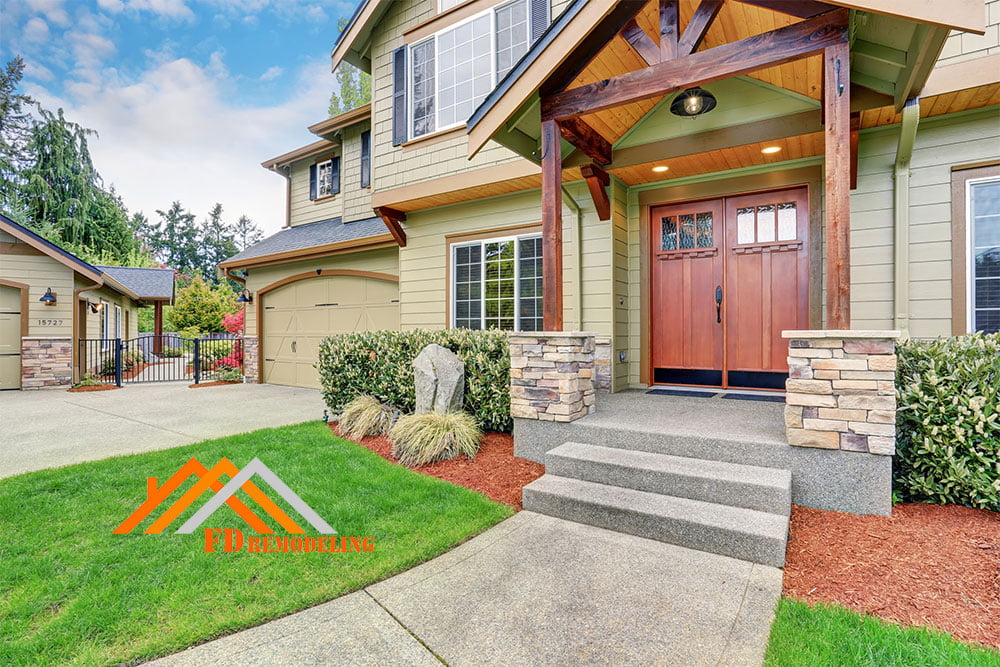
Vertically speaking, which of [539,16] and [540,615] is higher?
[539,16]

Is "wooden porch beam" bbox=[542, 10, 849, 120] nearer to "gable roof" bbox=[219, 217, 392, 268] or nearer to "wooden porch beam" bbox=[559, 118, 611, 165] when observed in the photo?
"wooden porch beam" bbox=[559, 118, 611, 165]

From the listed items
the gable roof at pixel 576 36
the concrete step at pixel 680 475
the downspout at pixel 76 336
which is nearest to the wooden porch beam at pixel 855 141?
the gable roof at pixel 576 36

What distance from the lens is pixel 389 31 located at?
7.45m

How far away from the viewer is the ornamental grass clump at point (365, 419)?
527 cm

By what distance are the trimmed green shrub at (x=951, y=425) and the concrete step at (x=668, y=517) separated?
1.09 meters

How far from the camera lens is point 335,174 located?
1019cm

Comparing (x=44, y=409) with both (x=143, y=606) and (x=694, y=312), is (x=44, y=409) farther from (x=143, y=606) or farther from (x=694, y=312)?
(x=694, y=312)

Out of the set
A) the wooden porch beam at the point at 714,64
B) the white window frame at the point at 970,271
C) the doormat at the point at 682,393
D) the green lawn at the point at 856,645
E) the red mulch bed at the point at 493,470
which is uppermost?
the wooden porch beam at the point at 714,64

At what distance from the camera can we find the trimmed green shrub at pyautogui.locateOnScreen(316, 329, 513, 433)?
4895mm

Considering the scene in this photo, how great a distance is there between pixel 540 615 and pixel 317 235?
9.29m

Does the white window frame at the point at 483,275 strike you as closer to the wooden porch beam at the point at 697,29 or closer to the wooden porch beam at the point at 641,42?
the wooden porch beam at the point at 641,42

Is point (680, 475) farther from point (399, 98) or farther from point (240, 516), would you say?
point (399, 98)

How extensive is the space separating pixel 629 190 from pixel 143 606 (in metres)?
5.86

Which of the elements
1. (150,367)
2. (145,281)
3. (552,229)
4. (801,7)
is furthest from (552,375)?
(145,281)
